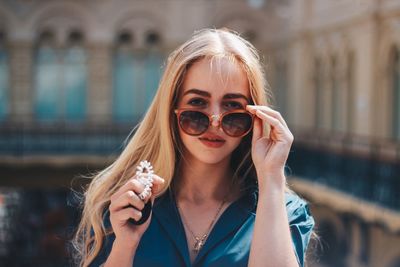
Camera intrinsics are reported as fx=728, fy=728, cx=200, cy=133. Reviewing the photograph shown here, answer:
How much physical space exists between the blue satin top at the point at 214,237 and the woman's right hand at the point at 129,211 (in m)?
0.08

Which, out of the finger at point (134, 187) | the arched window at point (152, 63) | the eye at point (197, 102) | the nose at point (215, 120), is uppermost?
the arched window at point (152, 63)

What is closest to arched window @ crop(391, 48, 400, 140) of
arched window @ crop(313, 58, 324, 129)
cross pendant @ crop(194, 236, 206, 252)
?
arched window @ crop(313, 58, 324, 129)

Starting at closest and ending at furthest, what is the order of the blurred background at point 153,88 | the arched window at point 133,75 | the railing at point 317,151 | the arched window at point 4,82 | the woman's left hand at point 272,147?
the woman's left hand at point 272,147, the railing at point 317,151, the blurred background at point 153,88, the arched window at point 4,82, the arched window at point 133,75

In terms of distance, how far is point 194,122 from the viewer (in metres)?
2.44

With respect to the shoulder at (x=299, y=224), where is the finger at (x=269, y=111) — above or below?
above

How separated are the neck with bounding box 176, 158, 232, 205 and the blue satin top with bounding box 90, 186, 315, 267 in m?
0.06

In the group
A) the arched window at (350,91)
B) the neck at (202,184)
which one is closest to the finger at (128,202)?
the neck at (202,184)

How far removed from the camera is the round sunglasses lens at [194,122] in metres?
2.44

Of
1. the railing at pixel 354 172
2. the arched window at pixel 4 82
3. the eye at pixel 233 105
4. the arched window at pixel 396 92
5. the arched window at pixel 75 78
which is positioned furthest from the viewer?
the arched window at pixel 75 78

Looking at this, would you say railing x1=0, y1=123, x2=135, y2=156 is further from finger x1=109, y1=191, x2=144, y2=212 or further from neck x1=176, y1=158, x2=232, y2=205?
finger x1=109, y1=191, x2=144, y2=212

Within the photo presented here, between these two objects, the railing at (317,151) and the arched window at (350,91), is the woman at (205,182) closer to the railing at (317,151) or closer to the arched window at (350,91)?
the railing at (317,151)

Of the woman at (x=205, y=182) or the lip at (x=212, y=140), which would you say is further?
the lip at (x=212, y=140)

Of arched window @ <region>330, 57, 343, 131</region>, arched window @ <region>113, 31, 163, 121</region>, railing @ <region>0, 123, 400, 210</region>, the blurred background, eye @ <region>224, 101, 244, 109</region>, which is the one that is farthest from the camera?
arched window @ <region>113, 31, 163, 121</region>

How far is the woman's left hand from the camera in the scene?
2.37 meters
